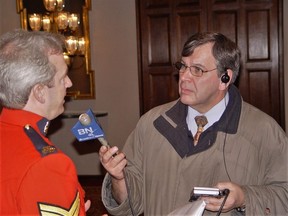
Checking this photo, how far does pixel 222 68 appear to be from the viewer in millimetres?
2176

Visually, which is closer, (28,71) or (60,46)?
(28,71)

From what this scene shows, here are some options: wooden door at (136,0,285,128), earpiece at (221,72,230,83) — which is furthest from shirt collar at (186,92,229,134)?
wooden door at (136,0,285,128)

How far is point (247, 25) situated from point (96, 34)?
7.38 ft

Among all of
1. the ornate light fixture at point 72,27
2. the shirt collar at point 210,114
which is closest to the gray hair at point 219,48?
the shirt collar at point 210,114

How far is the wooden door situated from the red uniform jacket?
16.7 feet

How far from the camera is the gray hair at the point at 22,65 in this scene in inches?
54.5

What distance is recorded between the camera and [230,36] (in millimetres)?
6340

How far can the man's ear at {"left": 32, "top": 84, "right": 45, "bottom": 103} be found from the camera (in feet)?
4.71

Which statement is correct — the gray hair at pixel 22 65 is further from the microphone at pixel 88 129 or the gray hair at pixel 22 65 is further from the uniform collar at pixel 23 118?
the microphone at pixel 88 129

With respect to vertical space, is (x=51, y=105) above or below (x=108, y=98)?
above

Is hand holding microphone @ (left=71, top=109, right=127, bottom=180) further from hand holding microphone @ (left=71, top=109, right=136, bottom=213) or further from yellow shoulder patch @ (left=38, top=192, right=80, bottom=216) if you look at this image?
yellow shoulder patch @ (left=38, top=192, right=80, bottom=216)

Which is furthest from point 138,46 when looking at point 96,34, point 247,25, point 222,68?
point 222,68

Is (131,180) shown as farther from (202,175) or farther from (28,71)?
(28,71)

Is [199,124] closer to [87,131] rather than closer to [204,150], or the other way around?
[204,150]
